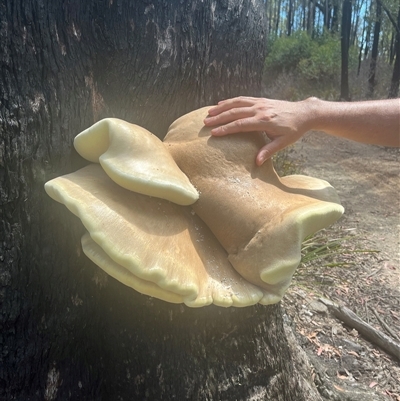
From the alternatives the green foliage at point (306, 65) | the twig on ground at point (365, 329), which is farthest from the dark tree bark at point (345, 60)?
the twig on ground at point (365, 329)

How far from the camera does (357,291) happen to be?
148 inches

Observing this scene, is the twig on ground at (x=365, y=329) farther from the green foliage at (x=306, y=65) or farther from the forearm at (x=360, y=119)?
the green foliage at (x=306, y=65)

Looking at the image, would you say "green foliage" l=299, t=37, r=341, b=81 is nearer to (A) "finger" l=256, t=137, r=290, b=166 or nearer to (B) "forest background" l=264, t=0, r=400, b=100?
(B) "forest background" l=264, t=0, r=400, b=100

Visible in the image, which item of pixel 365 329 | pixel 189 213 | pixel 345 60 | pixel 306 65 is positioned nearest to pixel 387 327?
pixel 365 329

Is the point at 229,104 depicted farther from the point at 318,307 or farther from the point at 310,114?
the point at 318,307

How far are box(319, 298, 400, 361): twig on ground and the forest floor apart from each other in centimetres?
4

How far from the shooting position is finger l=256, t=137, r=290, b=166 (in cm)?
133

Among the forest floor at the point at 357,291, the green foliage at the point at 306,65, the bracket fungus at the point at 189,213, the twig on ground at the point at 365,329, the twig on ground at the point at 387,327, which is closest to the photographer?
the bracket fungus at the point at 189,213

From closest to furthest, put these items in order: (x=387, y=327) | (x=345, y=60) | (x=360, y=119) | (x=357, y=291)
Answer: (x=360, y=119) < (x=387, y=327) < (x=357, y=291) < (x=345, y=60)

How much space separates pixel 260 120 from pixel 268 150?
105mm

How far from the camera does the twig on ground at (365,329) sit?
283cm

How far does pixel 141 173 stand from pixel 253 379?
1.06m

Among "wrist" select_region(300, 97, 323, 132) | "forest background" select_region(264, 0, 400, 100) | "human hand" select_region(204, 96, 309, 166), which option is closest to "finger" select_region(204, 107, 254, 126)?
"human hand" select_region(204, 96, 309, 166)

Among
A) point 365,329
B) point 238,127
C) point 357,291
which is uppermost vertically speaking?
point 238,127
